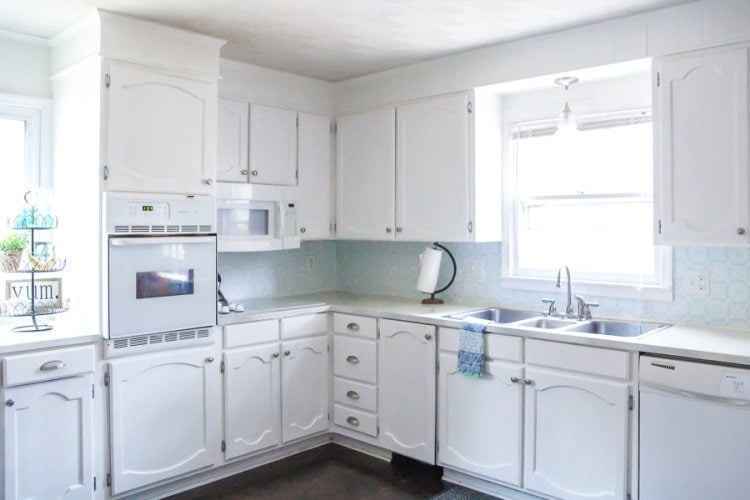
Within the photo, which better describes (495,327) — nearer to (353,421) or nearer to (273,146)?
(353,421)

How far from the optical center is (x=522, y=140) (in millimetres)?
3750

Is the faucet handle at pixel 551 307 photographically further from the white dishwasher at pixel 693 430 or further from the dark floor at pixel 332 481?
the dark floor at pixel 332 481

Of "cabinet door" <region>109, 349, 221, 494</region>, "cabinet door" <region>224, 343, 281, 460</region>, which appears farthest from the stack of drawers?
"cabinet door" <region>109, 349, 221, 494</region>

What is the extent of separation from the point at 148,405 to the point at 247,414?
1.95 ft

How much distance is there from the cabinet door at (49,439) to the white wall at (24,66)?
4.99 feet

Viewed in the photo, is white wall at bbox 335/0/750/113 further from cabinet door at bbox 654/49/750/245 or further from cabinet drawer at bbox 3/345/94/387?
cabinet drawer at bbox 3/345/94/387

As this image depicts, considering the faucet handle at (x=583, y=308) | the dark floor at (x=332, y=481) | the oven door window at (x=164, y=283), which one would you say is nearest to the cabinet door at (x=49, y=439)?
the oven door window at (x=164, y=283)

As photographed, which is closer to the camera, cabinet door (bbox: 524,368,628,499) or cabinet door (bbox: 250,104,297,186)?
cabinet door (bbox: 524,368,628,499)

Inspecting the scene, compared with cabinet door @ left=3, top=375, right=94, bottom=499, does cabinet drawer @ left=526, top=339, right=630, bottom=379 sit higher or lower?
higher

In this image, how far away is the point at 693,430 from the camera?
253 cm

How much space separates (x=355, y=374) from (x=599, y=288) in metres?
1.46

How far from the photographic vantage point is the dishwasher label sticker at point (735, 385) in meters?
2.40

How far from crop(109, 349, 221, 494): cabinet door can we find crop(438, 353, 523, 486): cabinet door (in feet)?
3.96

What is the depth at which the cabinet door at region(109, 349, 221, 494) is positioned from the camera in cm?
301
